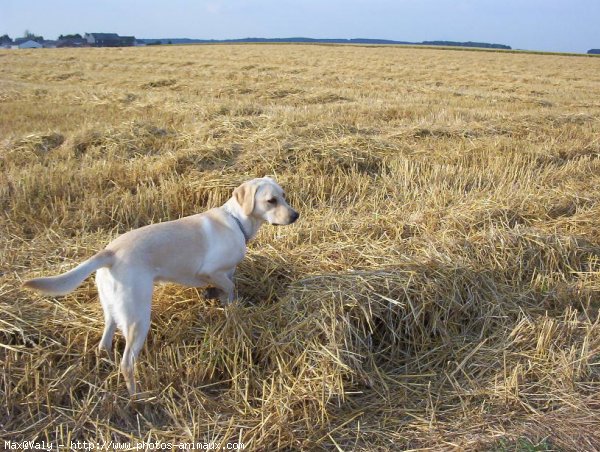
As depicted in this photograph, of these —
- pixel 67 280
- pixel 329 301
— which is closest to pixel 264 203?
pixel 329 301

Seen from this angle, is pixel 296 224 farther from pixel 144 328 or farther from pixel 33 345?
pixel 33 345

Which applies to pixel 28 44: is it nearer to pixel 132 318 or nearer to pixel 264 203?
pixel 264 203

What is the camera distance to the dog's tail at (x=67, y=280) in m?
2.72

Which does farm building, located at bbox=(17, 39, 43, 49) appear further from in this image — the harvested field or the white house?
the harvested field

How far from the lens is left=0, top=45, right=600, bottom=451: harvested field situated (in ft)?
9.07

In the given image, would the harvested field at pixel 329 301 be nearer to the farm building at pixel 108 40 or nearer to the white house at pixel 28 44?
the farm building at pixel 108 40

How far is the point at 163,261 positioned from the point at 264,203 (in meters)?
0.96

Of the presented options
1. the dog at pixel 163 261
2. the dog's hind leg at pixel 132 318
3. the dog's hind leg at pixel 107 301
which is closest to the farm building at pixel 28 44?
the dog at pixel 163 261

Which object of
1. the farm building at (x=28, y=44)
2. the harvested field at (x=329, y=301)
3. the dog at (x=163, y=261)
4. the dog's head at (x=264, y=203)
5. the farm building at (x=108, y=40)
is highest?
the farm building at (x=108, y=40)

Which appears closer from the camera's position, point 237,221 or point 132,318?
point 132,318

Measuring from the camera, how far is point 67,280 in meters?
2.81

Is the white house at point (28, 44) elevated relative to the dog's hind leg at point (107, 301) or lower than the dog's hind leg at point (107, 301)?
elevated

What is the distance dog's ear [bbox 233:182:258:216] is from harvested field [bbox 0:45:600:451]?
57cm

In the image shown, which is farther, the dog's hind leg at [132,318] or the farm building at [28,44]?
the farm building at [28,44]
